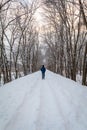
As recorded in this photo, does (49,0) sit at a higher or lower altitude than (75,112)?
higher

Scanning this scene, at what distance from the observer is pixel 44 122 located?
223 inches

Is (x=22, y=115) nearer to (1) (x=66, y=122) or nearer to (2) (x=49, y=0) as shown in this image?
(1) (x=66, y=122)

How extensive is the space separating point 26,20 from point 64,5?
12.0m

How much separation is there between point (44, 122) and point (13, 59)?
89.5ft

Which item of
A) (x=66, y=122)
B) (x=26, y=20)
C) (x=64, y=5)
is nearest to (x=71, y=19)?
(x=64, y=5)

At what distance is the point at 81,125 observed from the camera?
5465 mm

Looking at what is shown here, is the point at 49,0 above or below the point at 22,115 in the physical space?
above

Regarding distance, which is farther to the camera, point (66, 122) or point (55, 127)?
point (66, 122)

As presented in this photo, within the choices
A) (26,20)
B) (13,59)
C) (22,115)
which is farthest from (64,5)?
(22,115)

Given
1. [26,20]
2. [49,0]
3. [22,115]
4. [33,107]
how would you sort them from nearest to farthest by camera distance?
[22,115] < [33,107] < [49,0] < [26,20]

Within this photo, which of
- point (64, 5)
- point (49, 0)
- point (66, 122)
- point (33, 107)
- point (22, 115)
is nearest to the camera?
point (66, 122)

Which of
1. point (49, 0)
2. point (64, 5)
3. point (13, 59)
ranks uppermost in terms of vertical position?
point (64, 5)

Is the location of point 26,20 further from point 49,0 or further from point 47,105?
point 47,105

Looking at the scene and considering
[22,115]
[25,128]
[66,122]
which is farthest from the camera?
[22,115]
